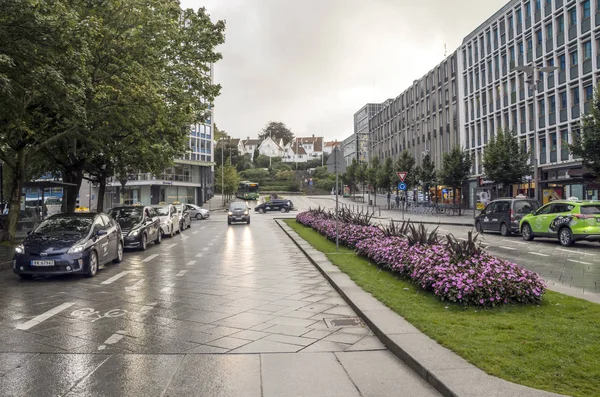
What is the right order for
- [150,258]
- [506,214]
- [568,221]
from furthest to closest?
[506,214], [568,221], [150,258]

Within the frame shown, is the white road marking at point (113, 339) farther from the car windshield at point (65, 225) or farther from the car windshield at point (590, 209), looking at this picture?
the car windshield at point (590, 209)

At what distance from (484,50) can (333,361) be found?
177 ft

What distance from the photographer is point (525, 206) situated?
70.8 feet

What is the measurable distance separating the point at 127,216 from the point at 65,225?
677 cm

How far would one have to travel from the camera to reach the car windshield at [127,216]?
18.2 m

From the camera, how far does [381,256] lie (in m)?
11.2

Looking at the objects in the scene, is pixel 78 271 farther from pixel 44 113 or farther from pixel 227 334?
pixel 44 113

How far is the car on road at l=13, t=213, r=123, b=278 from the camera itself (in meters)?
10.8

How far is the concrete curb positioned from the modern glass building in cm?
2233

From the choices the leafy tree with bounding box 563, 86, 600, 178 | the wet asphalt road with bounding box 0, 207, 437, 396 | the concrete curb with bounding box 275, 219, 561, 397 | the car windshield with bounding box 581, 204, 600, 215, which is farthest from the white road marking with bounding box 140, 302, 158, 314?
the leafy tree with bounding box 563, 86, 600, 178

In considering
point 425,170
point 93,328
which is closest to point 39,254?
point 93,328

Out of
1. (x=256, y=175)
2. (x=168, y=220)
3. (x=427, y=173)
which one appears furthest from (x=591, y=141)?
(x=256, y=175)

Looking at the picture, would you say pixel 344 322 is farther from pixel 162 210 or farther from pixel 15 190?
pixel 162 210

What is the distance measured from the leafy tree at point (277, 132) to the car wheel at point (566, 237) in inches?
5215
